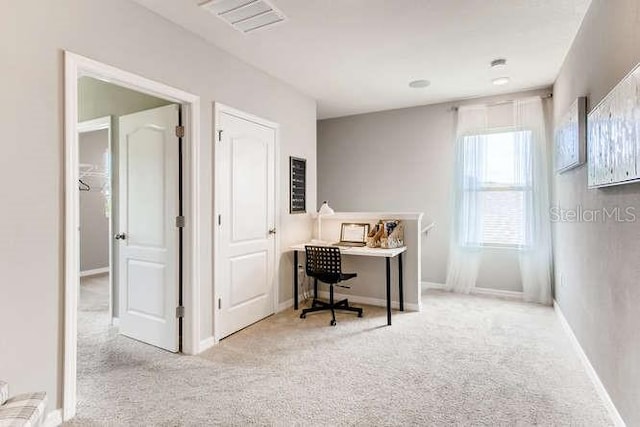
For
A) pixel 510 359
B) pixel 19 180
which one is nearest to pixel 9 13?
pixel 19 180

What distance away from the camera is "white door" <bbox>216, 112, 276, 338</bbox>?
3.26 meters

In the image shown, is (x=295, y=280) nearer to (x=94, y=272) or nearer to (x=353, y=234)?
(x=353, y=234)

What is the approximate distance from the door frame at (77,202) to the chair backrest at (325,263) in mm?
1173

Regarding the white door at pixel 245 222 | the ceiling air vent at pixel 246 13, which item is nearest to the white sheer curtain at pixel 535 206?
the white door at pixel 245 222

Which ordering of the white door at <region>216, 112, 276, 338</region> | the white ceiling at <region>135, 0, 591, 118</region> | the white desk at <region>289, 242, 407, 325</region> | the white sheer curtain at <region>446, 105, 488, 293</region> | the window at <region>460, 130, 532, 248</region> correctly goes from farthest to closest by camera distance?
the white sheer curtain at <region>446, 105, 488, 293</region>, the window at <region>460, 130, 532, 248</region>, the white desk at <region>289, 242, 407, 325</region>, the white door at <region>216, 112, 276, 338</region>, the white ceiling at <region>135, 0, 591, 118</region>

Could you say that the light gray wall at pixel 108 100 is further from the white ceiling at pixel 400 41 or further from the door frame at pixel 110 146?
the white ceiling at pixel 400 41

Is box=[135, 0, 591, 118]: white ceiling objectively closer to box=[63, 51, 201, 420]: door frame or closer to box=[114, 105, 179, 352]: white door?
box=[63, 51, 201, 420]: door frame

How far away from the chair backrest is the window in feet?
7.15

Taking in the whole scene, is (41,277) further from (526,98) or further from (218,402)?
(526,98)

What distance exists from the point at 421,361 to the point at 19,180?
288cm

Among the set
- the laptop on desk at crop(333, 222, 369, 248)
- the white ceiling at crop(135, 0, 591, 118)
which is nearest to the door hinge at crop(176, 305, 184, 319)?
the laptop on desk at crop(333, 222, 369, 248)

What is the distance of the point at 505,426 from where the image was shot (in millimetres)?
1924

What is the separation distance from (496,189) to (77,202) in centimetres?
459

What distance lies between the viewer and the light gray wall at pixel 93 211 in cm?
625
